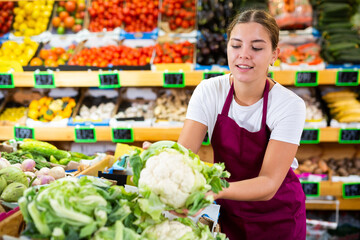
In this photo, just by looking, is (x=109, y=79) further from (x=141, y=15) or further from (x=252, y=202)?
(x=252, y=202)

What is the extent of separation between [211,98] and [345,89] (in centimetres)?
222

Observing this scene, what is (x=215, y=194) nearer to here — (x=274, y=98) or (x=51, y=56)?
(x=274, y=98)

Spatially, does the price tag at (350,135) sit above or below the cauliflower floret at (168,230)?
below

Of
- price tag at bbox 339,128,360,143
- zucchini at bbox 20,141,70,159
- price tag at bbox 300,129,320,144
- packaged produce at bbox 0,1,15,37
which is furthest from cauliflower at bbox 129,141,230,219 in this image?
packaged produce at bbox 0,1,15,37

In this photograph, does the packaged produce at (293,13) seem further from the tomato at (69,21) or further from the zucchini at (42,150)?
the zucchini at (42,150)

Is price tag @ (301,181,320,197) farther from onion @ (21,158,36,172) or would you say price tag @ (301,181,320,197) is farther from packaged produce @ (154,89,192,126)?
onion @ (21,158,36,172)

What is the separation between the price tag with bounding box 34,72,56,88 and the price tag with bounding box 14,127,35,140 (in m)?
0.45

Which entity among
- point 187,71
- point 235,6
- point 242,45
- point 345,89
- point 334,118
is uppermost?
point 235,6

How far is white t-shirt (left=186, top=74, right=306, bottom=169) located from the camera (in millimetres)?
1591

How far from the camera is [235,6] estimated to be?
379 cm

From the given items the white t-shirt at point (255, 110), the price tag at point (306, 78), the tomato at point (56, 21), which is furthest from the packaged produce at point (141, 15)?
the white t-shirt at point (255, 110)

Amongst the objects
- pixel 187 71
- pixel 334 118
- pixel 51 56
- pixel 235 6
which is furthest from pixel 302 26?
pixel 51 56

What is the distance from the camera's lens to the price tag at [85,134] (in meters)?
3.20

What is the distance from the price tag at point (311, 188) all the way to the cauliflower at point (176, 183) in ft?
6.94
